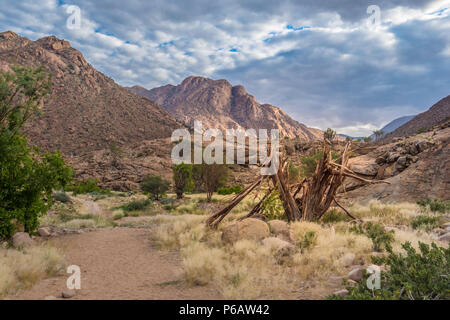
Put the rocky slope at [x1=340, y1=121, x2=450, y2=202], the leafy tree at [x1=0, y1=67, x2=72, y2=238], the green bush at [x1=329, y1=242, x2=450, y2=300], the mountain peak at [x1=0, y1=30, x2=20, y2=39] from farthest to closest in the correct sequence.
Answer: the mountain peak at [x1=0, y1=30, x2=20, y2=39]
the rocky slope at [x1=340, y1=121, x2=450, y2=202]
the leafy tree at [x1=0, y1=67, x2=72, y2=238]
the green bush at [x1=329, y1=242, x2=450, y2=300]

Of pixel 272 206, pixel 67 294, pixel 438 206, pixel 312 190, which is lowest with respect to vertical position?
pixel 67 294

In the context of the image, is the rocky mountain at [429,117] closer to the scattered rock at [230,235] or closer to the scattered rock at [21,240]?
the scattered rock at [230,235]

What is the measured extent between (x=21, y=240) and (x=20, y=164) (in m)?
2.23

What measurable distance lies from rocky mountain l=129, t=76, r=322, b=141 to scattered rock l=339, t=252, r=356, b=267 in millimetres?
149086

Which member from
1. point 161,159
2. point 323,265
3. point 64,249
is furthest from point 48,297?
point 161,159

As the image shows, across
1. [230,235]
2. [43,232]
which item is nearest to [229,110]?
[43,232]

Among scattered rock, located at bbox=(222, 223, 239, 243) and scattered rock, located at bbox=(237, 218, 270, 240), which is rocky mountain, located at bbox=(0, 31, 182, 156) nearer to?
scattered rock, located at bbox=(222, 223, 239, 243)

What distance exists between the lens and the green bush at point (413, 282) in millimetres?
3816

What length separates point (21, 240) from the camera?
815 centimetres

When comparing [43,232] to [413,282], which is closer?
[413,282]

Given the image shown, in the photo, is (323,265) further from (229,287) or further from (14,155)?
(14,155)

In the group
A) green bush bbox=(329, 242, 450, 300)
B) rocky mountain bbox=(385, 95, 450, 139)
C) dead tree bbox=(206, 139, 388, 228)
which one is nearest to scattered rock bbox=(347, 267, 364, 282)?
green bush bbox=(329, 242, 450, 300)

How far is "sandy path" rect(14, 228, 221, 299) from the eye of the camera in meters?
5.02

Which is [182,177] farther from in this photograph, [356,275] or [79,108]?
[79,108]
